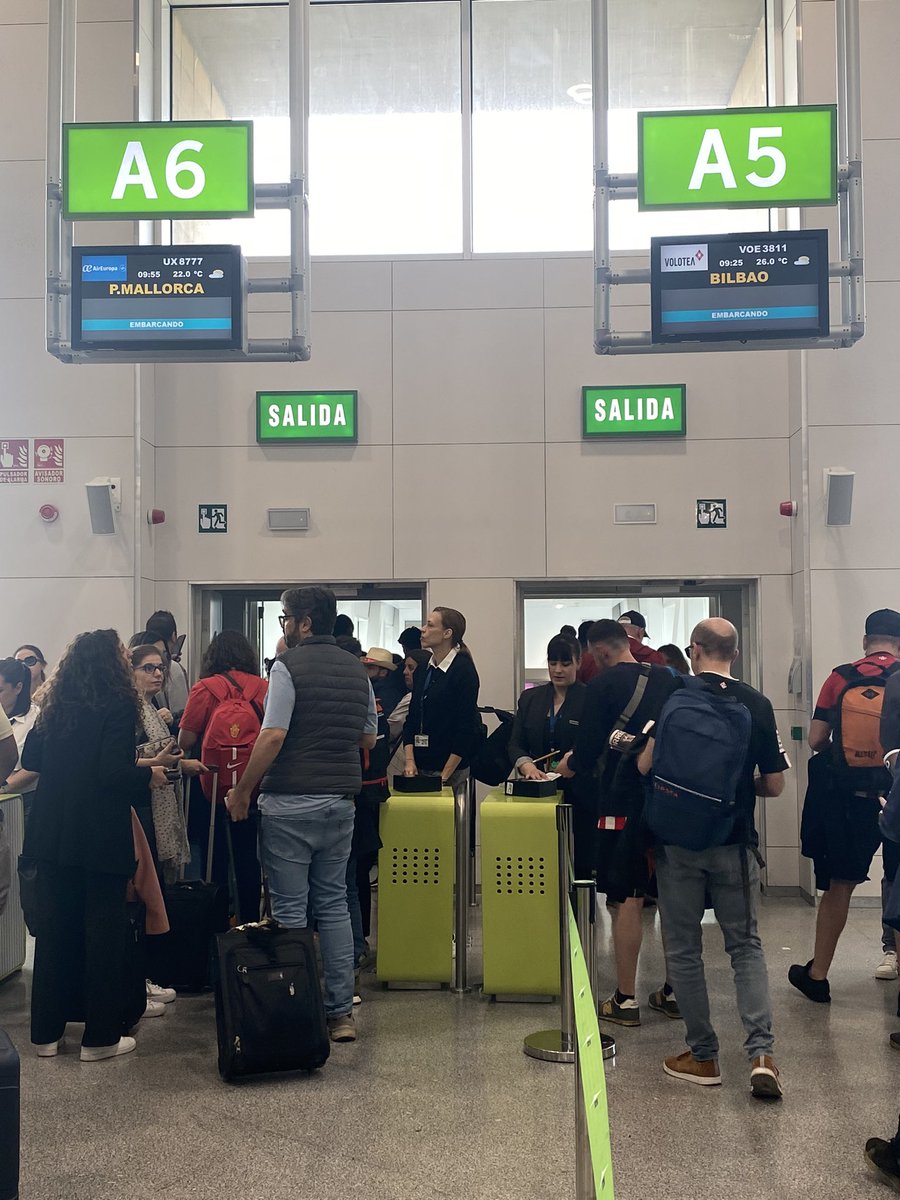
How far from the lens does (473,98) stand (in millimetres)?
8555

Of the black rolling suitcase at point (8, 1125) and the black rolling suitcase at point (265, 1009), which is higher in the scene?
the black rolling suitcase at point (8, 1125)

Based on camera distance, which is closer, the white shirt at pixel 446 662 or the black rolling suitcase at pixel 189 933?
the black rolling suitcase at pixel 189 933

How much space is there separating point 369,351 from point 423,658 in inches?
118

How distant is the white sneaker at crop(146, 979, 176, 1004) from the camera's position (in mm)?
5230

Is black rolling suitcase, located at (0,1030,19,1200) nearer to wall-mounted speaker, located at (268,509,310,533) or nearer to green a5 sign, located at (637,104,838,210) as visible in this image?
A: green a5 sign, located at (637,104,838,210)

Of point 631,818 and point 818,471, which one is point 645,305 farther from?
point 631,818

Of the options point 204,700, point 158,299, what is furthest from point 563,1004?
point 158,299

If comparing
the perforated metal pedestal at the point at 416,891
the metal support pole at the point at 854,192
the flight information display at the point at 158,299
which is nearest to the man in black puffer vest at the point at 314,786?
the perforated metal pedestal at the point at 416,891

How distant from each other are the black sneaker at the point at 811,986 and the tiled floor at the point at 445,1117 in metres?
0.08

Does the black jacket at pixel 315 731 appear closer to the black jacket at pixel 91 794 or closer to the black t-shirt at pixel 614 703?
the black jacket at pixel 91 794

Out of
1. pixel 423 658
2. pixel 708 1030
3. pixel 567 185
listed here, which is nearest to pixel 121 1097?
pixel 708 1030

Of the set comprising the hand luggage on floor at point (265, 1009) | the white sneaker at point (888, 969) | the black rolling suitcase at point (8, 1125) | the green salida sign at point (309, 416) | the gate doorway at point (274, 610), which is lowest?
the white sneaker at point (888, 969)

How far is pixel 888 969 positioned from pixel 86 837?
153 inches

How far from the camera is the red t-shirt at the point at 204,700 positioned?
5656mm
